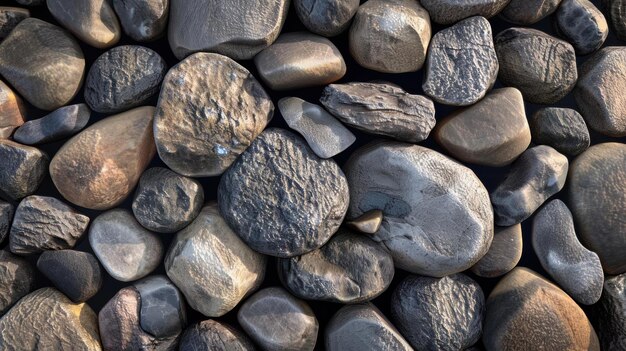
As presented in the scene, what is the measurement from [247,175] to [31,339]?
2.18 ft

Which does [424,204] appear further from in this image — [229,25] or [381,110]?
[229,25]

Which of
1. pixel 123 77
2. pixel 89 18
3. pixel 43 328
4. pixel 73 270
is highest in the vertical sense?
pixel 89 18

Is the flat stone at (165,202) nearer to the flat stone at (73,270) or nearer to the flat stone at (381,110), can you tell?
the flat stone at (73,270)

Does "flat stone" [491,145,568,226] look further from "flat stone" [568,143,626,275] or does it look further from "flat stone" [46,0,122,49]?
"flat stone" [46,0,122,49]

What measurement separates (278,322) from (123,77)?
2.35 feet

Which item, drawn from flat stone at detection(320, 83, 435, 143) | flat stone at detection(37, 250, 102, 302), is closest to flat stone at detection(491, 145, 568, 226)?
flat stone at detection(320, 83, 435, 143)

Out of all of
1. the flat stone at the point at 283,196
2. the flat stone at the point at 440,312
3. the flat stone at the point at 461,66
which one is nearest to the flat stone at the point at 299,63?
the flat stone at the point at 283,196

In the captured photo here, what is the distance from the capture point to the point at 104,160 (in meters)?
A: 1.17

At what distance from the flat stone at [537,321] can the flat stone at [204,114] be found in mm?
802

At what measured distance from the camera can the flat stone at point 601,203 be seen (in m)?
1.27

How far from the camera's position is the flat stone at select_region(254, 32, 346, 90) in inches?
45.7

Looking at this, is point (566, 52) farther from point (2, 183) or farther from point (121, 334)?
point (2, 183)

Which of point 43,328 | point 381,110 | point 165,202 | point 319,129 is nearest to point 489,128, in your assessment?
point 381,110

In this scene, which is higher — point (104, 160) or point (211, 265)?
point (104, 160)
